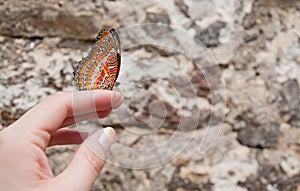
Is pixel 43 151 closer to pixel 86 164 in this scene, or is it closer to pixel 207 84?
pixel 86 164

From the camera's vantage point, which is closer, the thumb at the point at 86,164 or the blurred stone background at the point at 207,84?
the thumb at the point at 86,164

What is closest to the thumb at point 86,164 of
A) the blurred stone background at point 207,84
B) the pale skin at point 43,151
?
the pale skin at point 43,151

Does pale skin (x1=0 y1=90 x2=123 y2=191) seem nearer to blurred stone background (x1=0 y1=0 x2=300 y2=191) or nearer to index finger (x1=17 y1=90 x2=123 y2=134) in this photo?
index finger (x1=17 y1=90 x2=123 y2=134)

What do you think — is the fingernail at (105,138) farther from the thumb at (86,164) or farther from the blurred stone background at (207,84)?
the blurred stone background at (207,84)

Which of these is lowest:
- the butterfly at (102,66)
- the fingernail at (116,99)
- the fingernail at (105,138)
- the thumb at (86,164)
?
the thumb at (86,164)

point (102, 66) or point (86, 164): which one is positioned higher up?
point (102, 66)

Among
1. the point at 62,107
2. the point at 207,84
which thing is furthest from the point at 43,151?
the point at 207,84

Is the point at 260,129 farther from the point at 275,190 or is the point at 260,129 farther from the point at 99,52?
the point at 99,52
